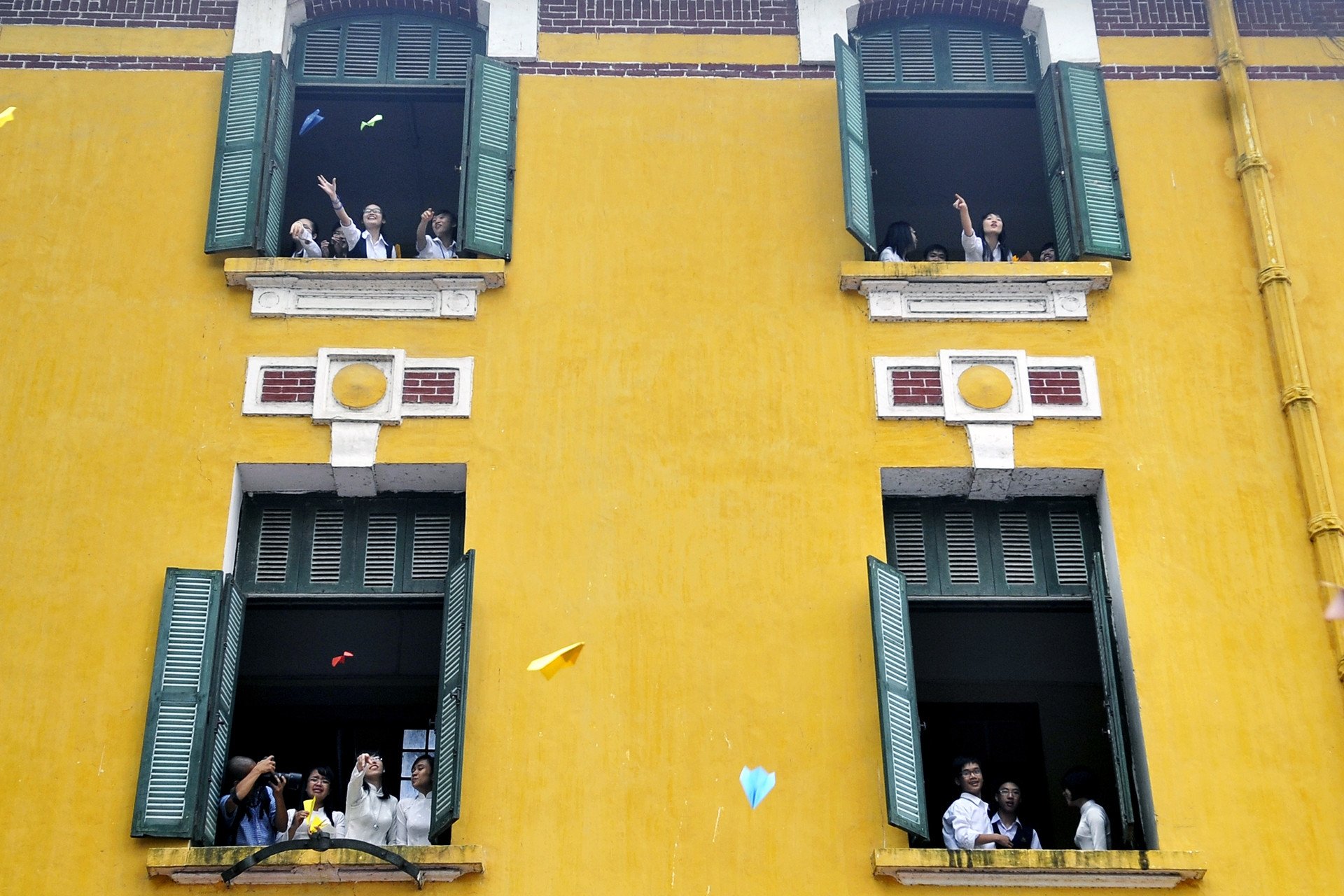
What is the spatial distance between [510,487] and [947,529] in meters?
2.68

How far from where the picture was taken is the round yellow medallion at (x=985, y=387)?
11.2 m

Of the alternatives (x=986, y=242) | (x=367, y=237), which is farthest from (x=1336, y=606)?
(x=367, y=237)

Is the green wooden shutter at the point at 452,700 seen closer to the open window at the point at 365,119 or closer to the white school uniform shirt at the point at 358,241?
the open window at the point at 365,119

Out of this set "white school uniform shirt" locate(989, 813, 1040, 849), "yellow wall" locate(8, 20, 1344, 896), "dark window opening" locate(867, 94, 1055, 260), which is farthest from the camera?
"dark window opening" locate(867, 94, 1055, 260)

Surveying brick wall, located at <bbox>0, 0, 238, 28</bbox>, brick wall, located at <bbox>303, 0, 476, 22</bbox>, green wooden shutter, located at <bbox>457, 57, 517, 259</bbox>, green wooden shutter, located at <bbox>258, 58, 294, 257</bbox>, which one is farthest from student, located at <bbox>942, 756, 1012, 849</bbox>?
brick wall, located at <bbox>0, 0, 238, 28</bbox>

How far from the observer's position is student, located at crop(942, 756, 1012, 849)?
1013 centimetres

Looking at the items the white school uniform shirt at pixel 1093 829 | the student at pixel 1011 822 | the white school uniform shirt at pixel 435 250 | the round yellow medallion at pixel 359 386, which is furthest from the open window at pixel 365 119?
the white school uniform shirt at pixel 1093 829

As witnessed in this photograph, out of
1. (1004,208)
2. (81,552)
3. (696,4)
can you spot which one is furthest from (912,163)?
(81,552)

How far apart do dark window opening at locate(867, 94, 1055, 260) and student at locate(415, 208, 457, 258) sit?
132 inches

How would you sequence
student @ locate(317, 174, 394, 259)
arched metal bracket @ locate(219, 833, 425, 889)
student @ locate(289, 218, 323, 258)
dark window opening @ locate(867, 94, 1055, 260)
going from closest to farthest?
arched metal bracket @ locate(219, 833, 425, 889) < student @ locate(289, 218, 323, 258) < student @ locate(317, 174, 394, 259) < dark window opening @ locate(867, 94, 1055, 260)

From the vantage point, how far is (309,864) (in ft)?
31.7

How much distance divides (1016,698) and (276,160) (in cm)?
678

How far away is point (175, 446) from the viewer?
11.0 metres

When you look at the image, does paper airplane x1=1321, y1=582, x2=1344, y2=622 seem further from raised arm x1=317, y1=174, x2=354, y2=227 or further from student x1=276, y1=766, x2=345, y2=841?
raised arm x1=317, y1=174, x2=354, y2=227
